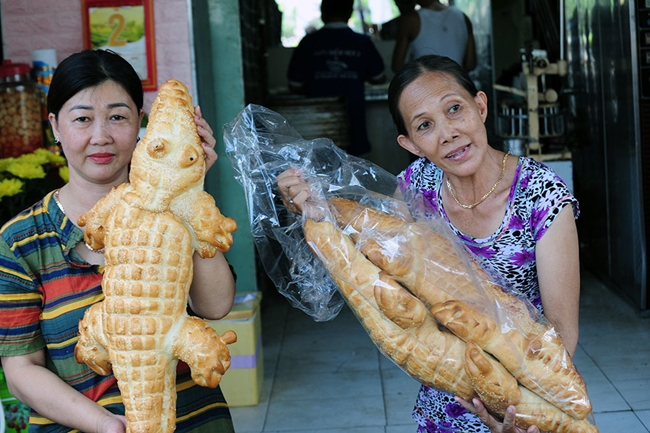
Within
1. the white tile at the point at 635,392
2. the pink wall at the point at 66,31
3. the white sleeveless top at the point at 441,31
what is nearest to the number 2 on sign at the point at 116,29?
the pink wall at the point at 66,31

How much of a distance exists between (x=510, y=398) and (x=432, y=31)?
4.50 metres

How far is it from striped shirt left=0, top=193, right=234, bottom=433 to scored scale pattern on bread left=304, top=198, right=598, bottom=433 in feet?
1.82

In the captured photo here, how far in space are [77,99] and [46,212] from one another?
0.30 m

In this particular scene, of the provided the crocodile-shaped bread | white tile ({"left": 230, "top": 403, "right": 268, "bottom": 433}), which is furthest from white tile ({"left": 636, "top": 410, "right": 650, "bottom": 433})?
the crocodile-shaped bread

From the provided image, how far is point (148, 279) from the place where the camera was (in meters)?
1.44

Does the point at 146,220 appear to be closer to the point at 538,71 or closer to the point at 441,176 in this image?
the point at 441,176

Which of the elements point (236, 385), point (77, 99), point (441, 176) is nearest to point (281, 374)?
point (236, 385)

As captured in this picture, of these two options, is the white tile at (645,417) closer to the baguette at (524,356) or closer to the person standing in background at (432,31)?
the baguette at (524,356)

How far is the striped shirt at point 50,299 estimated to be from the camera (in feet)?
5.53

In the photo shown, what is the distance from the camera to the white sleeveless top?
18.5 ft

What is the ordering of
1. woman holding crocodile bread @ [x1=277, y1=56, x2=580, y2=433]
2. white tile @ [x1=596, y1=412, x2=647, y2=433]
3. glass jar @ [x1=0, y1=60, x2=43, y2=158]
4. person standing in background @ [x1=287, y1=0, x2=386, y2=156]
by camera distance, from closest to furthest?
woman holding crocodile bread @ [x1=277, y1=56, x2=580, y2=433] → glass jar @ [x1=0, y1=60, x2=43, y2=158] → white tile @ [x1=596, y1=412, x2=647, y2=433] → person standing in background @ [x1=287, y1=0, x2=386, y2=156]

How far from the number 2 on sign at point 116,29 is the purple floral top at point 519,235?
224 centimetres

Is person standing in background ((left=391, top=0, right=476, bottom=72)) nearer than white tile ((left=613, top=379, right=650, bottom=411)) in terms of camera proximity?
No

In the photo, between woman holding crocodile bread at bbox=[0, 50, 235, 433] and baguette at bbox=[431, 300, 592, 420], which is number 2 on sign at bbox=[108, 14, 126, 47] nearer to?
woman holding crocodile bread at bbox=[0, 50, 235, 433]
